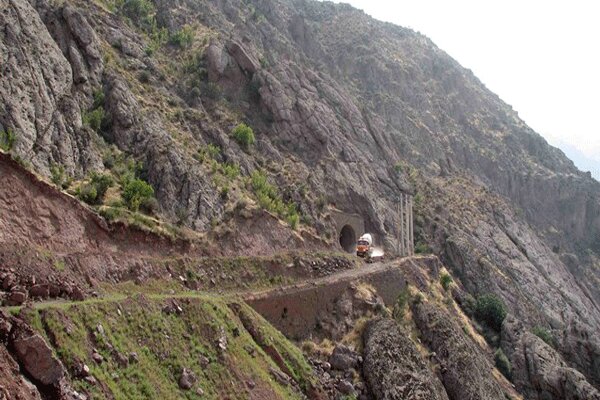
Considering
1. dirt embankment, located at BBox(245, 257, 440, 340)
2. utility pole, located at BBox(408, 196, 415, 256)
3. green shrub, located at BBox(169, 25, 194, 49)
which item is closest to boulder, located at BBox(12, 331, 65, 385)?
dirt embankment, located at BBox(245, 257, 440, 340)

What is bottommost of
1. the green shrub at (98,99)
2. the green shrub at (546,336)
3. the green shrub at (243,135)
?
the green shrub at (546,336)

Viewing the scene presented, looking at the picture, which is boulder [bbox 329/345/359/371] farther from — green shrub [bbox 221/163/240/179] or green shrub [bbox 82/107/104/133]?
green shrub [bbox 82/107/104/133]

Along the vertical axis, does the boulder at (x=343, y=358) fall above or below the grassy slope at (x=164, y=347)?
below

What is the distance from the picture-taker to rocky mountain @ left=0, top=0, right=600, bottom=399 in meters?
28.3

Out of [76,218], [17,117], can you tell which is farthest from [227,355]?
[17,117]

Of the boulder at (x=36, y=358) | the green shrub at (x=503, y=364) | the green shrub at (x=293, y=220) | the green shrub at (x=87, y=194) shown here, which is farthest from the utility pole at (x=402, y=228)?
the boulder at (x=36, y=358)

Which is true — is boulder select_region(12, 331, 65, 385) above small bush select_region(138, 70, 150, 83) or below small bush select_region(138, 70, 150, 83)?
below

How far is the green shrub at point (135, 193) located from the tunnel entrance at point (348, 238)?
26.6 metres

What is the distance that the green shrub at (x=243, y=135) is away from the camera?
5344cm

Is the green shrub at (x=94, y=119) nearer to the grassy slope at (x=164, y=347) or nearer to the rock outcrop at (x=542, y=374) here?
the grassy slope at (x=164, y=347)

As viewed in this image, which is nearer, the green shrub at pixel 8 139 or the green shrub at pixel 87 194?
the green shrub at pixel 8 139

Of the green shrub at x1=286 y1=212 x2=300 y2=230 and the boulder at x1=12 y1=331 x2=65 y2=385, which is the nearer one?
the boulder at x1=12 y1=331 x2=65 y2=385

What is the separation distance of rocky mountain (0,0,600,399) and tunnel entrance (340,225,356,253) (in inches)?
106

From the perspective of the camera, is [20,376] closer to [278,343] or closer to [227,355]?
[227,355]
